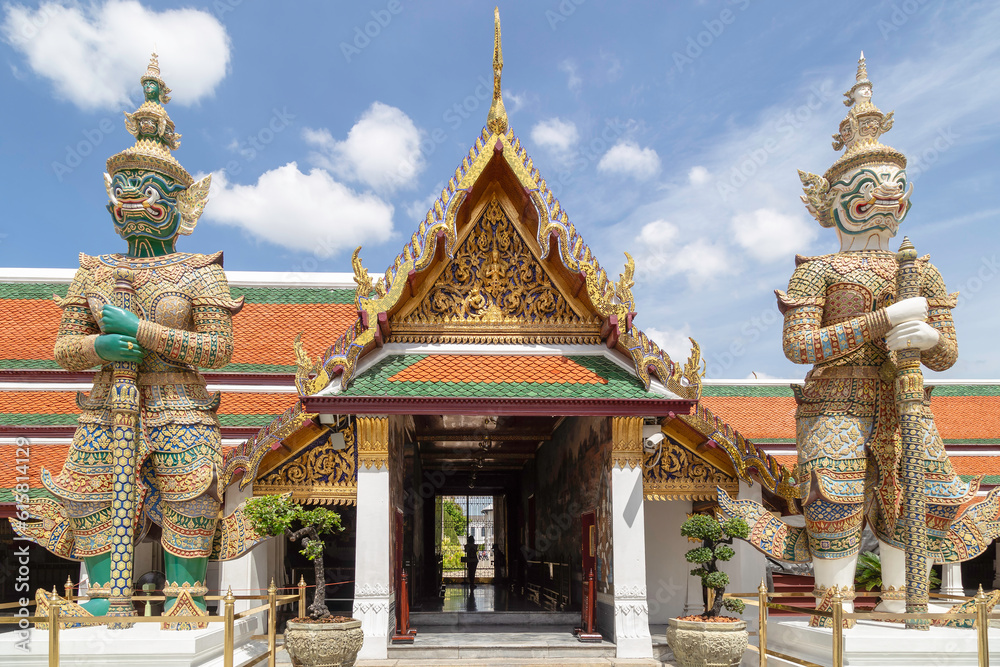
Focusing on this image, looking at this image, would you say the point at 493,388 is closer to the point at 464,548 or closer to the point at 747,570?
the point at 747,570

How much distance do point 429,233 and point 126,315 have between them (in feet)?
9.97

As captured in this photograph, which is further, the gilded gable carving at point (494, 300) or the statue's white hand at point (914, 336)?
the gilded gable carving at point (494, 300)

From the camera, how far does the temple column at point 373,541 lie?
25.2ft

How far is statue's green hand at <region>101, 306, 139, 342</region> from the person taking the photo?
6.76m

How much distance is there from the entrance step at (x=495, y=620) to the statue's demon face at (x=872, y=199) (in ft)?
18.5

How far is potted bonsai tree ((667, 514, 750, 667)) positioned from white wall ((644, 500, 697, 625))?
3.45m

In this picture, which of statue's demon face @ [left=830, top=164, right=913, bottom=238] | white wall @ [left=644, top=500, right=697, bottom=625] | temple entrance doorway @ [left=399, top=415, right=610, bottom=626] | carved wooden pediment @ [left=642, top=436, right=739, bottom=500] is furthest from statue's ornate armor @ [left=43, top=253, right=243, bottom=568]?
statue's demon face @ [left=830, top=164, right=913, bottom=238]

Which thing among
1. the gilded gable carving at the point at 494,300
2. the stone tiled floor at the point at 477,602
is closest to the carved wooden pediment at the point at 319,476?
the gilded gable carving at the point at 494,300

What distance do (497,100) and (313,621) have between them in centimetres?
567

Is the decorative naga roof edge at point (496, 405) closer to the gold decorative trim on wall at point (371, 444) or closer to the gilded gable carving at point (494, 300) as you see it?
the gold decorative trim on wall at point (371, 444)

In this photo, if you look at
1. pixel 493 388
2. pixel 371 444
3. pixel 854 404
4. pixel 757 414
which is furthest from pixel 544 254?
pixel 757 414

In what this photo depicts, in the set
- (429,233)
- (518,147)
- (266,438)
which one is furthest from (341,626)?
(518,147)

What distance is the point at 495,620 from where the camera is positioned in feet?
30.6

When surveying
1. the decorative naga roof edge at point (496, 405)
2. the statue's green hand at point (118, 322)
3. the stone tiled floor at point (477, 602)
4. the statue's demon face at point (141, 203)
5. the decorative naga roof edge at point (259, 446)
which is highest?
the statue's demon face at point (141, 203)
